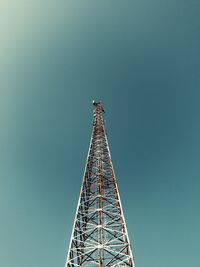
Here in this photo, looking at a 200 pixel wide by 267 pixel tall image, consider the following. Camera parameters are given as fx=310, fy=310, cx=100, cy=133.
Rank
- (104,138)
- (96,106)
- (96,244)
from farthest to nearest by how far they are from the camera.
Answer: (96,106), (104,138), (96,244)

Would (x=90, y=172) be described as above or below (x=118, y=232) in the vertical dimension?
above

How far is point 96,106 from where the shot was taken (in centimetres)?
3688

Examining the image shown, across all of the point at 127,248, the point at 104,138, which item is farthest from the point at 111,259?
the point at 104,138

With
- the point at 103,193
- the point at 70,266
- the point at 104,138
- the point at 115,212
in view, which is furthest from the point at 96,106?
the point at 70,266

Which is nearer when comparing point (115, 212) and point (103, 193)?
point (115, 212)

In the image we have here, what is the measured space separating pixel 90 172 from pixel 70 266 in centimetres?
1011

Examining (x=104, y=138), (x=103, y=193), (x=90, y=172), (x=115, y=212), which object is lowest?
(x=115, y=212)

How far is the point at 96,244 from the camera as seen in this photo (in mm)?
21422

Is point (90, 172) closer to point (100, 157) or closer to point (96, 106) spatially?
point (100, 157)

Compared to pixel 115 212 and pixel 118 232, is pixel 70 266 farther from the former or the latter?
pixel 115 212
